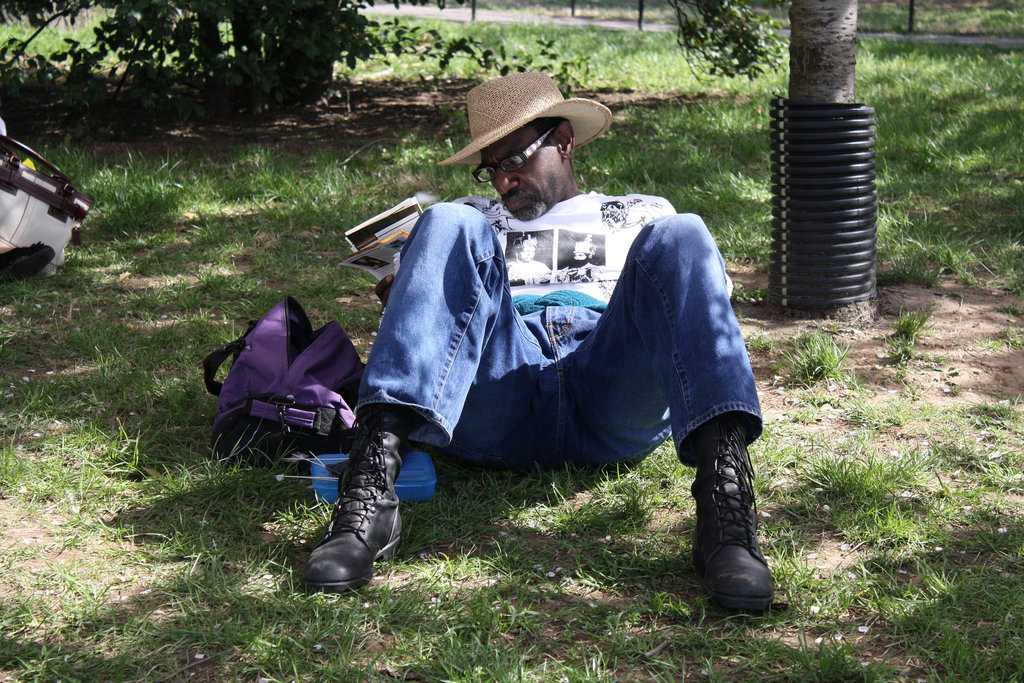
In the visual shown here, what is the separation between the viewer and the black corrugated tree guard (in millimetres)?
4348

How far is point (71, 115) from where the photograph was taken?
7777mm

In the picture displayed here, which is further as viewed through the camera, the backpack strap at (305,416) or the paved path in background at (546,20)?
the paved path in background at (546,20)

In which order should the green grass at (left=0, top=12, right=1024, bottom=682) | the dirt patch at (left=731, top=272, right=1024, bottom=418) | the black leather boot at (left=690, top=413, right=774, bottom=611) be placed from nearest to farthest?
the green grass at (left=0, top=12, right=1024, bottom=682)
the black leather boot at (left=690, top=413, right=774, bottom=611)
the dirt patch at (left=731, top=272, right=1024, bottom=418)

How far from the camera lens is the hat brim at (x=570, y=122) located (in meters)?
3.30

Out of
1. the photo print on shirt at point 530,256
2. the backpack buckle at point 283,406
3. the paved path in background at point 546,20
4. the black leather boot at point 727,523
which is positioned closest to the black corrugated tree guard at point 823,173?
the photo print on shirt at point 530,256

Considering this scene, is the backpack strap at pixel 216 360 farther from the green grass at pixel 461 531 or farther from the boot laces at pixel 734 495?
the boot laces at pixel 734 495

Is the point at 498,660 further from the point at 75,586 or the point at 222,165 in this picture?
the point at 222,165

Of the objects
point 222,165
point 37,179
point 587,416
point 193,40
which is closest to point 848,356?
point 587,416

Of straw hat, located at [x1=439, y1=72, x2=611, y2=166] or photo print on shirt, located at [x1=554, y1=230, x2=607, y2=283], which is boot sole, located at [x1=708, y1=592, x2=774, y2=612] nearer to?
photo print on shirt, located at [x1=554, y1=230, x2=607, y2=283]

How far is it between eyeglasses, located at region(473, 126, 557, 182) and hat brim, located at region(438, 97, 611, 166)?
0.07 meters

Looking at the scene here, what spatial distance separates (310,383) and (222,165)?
4.00 meters

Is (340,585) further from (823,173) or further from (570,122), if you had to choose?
(823,173)


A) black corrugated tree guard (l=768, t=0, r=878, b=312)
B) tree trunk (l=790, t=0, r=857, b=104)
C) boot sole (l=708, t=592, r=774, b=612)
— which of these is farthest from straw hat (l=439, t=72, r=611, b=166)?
boot sole (l=708, t=592, r=774, b=612)

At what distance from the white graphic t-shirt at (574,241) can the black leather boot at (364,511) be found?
845 millimetres
